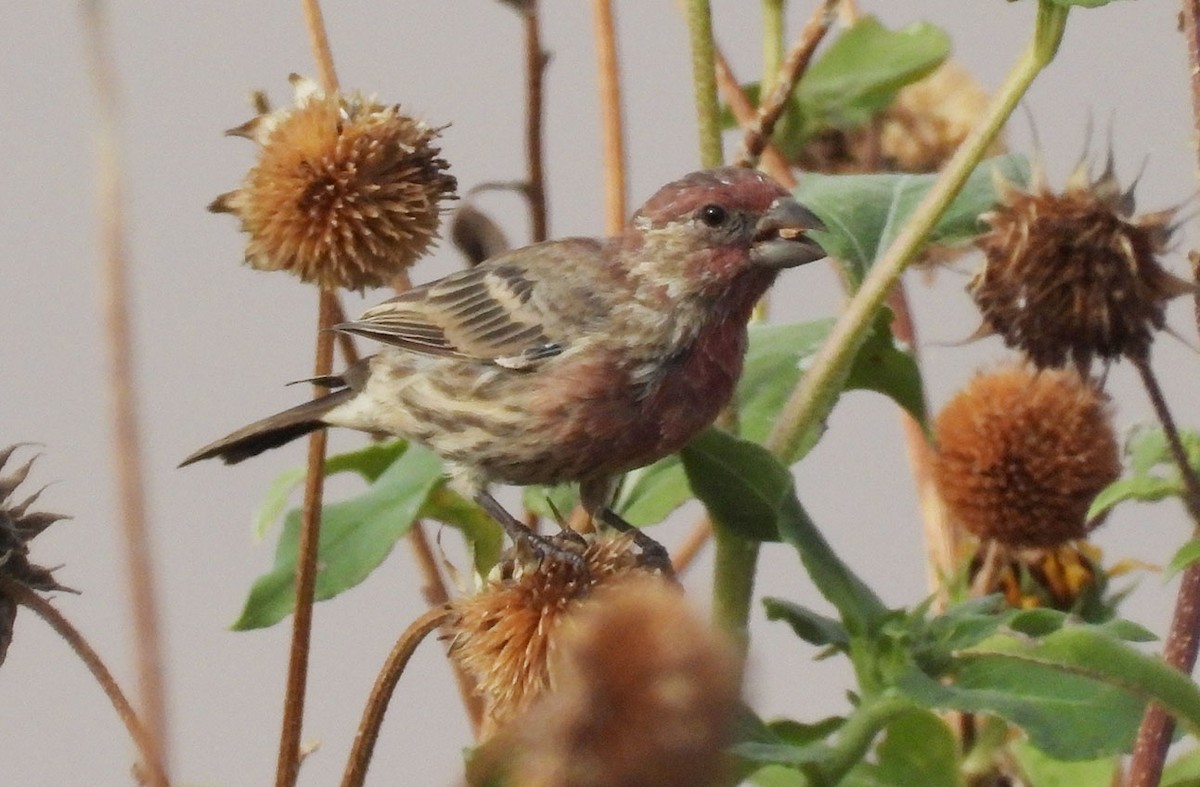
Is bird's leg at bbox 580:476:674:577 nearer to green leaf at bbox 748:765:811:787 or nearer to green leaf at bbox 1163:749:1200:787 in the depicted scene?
green leaf at bbox 748:765:811:787

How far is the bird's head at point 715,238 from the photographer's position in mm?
1399

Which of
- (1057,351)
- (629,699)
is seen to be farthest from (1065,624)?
(629,699)

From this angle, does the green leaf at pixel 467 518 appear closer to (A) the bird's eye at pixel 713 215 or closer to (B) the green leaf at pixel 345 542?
(B) the green leaf at pixel 345 542

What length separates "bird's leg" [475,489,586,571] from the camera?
112 cm

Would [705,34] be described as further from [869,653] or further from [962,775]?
[962,775]

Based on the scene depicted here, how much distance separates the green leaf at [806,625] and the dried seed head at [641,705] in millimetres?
753

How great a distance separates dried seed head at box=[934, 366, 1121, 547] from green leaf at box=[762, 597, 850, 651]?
0.30 m

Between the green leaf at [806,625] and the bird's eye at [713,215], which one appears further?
the bird's eye at [713,215]

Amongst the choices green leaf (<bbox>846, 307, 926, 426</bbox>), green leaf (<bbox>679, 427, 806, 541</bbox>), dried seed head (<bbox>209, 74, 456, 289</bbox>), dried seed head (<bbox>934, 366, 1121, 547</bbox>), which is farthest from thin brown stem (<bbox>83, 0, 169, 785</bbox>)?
dried seed head (<bbox>934, 366, 1121, 547</bbox>)

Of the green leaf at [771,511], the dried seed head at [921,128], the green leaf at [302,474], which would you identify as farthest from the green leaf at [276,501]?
the dried seed head at [921,128]

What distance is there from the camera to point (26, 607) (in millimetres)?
1083

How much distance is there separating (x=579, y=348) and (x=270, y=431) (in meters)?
0.34

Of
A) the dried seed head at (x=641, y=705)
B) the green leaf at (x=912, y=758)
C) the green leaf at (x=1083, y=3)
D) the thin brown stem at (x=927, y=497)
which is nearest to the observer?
the dried seed head at (x=641, y=705)

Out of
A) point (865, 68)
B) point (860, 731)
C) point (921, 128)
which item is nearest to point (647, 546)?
point (860, 731)
